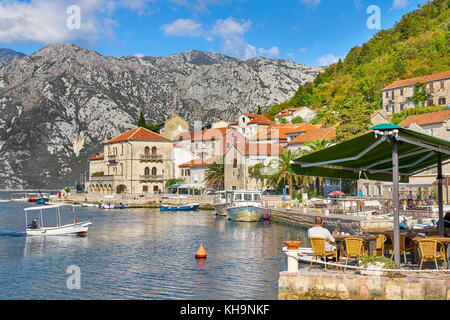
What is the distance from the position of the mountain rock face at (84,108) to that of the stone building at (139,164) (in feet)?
241

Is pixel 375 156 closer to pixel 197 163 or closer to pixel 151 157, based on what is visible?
pixel 197 163

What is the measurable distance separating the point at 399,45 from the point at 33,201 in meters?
88.9

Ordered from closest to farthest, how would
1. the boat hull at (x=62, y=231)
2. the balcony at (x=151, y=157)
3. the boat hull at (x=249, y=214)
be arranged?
the boat hull at (x=62, y=231)
the boat hull at (x=249, y=214)
the balcony at (x=151, y=157)

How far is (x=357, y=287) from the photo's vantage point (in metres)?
13.1

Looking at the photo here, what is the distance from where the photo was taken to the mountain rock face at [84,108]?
169 m

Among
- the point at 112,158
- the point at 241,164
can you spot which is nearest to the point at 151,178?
the point at 112,158

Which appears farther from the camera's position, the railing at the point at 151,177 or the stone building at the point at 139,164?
the railing at the point at 151,177

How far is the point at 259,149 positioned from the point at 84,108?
4254 inches

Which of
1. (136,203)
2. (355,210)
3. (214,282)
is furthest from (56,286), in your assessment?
(136,203)

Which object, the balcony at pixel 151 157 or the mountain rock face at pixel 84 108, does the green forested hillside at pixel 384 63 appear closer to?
the balcony at pixel 151 157

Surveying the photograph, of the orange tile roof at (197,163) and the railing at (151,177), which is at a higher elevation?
the orange tile roof at (197,163)

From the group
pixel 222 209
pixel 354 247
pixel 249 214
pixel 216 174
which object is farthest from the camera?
pixel 216 174

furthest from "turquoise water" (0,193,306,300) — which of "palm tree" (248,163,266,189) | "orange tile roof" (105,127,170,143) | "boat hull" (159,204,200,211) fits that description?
"orange tile roof" (105,127,170,143)

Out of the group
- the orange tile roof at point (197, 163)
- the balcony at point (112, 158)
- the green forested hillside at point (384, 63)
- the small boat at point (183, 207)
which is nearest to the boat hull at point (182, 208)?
the small boat at point (183, 207)
